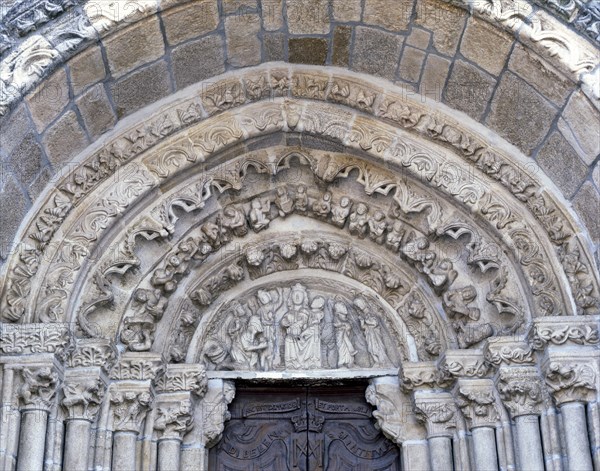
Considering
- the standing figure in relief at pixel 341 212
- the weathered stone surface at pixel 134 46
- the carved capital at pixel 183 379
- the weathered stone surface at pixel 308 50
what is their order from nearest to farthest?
the weathered stone surface at pixel 134 46 → the carved capital at pixel 183 379 → the weathered stone surface at pixel 308 50 → the standing figure in relief at pixel 341 212

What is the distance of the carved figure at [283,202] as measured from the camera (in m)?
7.00

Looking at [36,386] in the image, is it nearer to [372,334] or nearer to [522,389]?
[372,334]

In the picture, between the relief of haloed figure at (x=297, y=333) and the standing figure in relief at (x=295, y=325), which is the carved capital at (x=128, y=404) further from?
the standing figure in relief at (x=295, y=325)

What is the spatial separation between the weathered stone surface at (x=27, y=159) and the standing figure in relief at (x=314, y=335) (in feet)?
6.82

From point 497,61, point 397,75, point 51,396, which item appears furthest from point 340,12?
point 51,396

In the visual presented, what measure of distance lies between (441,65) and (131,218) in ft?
7.36

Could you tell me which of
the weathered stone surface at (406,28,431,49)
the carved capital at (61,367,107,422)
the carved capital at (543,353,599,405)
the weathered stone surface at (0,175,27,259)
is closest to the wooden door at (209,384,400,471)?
the carved capital at (61,367,107,422)

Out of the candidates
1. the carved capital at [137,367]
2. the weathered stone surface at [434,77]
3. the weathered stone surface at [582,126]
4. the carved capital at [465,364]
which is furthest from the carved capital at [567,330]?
the carved capital at [137,367]

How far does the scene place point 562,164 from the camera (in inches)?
248

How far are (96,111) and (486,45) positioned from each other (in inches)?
96.9

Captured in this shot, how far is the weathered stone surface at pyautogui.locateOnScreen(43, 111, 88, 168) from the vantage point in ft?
20.6

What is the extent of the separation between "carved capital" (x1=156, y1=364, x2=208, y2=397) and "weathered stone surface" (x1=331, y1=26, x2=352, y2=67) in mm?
2204

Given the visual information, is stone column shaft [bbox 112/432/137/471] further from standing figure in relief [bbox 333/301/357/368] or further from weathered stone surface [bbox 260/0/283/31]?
weathered stone surface [bbox 260/0/283/31]

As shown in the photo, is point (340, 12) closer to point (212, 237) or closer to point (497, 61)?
point (497, 61)
